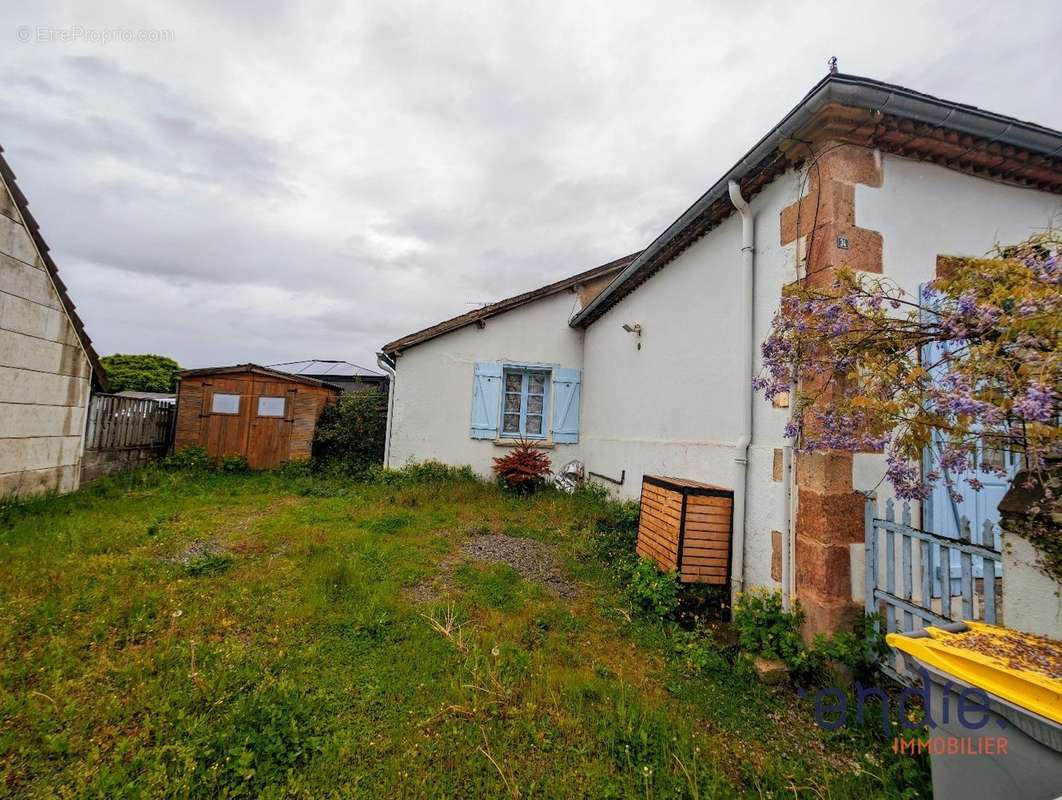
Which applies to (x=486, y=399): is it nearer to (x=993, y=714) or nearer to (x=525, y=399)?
(x=525, y=399)

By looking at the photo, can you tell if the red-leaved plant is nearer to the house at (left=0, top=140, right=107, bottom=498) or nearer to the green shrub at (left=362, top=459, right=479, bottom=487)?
the green shrub at (left=362, top=459, right=479, bottom=487)

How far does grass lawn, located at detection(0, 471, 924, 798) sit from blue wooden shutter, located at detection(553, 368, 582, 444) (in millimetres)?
4562

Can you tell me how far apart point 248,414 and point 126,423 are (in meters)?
1.97

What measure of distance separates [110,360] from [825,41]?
Result: 2255 cm

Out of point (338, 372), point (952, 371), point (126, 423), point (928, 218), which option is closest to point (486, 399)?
point (126, 423)

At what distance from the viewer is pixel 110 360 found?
1555 centimetres

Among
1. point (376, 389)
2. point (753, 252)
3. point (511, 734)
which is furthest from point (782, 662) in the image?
point (376, 389)

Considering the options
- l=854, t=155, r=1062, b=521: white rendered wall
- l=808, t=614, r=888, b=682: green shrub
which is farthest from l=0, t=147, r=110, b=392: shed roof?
l=808, t=614, r=888, b=682: green shrub

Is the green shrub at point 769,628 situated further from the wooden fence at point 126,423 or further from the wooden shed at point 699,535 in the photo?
the wooden fence at point 126,423

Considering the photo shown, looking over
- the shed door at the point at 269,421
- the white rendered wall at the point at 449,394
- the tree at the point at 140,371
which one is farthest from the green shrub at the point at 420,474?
the tree at the point at 140,371

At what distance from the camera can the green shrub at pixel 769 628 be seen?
2760mm

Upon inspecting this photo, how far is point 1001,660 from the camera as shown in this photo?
1363mm

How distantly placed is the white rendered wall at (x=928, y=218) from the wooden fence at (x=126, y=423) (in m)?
10.8

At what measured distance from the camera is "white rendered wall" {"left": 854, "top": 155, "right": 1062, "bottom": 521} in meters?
3.08
